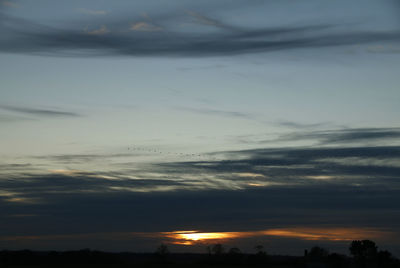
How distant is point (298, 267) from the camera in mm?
191000

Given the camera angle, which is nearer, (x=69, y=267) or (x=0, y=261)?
(x=69, y=267)

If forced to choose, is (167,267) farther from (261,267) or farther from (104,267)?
(261,267)

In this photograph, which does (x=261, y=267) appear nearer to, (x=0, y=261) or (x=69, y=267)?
(x=69, y=267)

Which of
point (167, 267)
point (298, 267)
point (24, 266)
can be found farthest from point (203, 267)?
point (24, 266)

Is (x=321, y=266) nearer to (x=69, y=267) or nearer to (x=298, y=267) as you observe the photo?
(x=298, y=267)

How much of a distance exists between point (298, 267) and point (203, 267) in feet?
91.2

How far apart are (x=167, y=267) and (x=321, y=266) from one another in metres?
45.5

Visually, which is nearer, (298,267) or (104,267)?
(104,267)

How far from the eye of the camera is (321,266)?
190250 millimetres

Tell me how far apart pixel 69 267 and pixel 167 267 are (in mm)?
26662

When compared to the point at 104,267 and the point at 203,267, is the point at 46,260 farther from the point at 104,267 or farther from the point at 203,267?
the point at 203,267

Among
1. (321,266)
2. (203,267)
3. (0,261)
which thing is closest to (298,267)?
(321,266)

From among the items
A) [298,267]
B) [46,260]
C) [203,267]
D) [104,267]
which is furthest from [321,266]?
[46,260]

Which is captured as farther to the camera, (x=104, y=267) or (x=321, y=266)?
(x=321, y=266)
